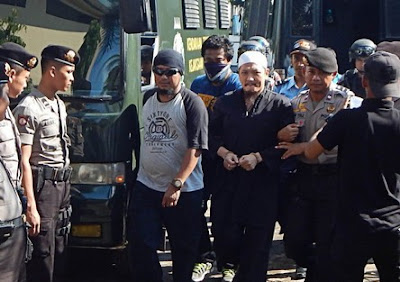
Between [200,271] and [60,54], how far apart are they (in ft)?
7.19

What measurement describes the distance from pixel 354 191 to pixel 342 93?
1.06 meters

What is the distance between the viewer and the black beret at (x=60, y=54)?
5059mm

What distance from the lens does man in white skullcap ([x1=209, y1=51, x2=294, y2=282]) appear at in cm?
530

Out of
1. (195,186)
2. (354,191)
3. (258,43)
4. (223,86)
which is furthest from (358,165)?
(258,43)

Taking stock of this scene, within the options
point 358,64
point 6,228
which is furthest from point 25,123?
point 358,64

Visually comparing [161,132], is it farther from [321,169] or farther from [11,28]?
[11,28]

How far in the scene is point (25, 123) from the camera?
4824 mm

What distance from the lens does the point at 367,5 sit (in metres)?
10.3

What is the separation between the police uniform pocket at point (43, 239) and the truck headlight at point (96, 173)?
603mm

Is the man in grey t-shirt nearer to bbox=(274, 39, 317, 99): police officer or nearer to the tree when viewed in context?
the tree

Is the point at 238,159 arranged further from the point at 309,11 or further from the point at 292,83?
the point at 309,11

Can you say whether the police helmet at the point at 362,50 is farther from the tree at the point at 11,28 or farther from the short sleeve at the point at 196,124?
the tree at the point at 11,28

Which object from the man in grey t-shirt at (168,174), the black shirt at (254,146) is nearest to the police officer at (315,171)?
the black shirt at (254,146)

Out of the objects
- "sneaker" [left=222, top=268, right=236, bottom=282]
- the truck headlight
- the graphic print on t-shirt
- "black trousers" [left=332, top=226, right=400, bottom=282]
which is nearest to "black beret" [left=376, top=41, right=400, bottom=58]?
the graphic print on t-shirt
